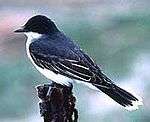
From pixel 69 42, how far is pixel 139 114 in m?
1.16

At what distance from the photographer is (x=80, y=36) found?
317cm

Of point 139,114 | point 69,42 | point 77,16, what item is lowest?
point 69,42

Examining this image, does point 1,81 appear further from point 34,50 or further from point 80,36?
point 34,50

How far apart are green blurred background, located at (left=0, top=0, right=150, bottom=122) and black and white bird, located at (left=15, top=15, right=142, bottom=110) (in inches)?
40.6

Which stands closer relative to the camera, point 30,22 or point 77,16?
point 30,22

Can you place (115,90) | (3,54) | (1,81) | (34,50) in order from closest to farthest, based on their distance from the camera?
(115,90)
(34,50)
(1,81)
(3,54)

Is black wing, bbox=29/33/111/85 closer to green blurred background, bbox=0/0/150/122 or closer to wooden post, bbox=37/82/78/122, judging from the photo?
wooden post, bbox=37/82/78/122

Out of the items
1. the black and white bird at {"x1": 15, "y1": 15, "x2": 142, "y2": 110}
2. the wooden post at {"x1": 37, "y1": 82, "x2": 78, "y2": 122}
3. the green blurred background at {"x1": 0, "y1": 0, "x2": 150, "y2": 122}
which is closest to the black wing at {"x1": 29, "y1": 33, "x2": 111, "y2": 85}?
the black and white bird at {"x1": 15, "y1": 15, "x2": 142, "y2": 110}

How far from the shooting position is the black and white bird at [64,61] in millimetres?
1535

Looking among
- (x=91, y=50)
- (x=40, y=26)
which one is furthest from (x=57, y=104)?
(x=91, y=50)

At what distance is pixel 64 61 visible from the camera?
159 centimetres

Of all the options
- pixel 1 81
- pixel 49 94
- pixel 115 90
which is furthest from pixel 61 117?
pixel 1 81

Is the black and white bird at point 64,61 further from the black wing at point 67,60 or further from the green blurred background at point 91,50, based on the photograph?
the green blurred background at point 91,50

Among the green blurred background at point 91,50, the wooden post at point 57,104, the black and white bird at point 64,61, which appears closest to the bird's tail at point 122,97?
the black and white bird at point 64,61
